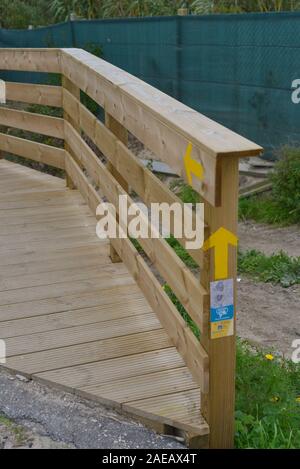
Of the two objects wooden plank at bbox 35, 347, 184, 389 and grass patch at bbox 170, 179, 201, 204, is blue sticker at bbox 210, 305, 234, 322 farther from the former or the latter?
grass patch at bbox 170, 179, 201, 204

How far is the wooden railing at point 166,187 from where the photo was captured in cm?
241

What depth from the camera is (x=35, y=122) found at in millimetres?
6531

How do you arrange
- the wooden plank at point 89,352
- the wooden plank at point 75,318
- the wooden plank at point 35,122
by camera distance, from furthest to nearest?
the wooden plank at point 35,122
the wooden plank at point 75,318
the wooden plank at point 89,352

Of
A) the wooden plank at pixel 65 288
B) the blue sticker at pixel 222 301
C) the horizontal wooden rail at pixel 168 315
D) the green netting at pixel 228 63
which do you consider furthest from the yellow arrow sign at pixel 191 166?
the green netting at pixel 228 63

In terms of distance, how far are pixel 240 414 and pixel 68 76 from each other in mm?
3411

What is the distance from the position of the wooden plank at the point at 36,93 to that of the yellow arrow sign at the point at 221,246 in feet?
12.7

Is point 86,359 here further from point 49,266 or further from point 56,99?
point 56,99

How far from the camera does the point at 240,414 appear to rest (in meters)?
3.05

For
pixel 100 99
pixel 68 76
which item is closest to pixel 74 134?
pixel 68 76

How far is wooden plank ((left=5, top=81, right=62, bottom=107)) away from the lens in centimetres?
606

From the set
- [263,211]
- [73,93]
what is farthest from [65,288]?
[263,211]

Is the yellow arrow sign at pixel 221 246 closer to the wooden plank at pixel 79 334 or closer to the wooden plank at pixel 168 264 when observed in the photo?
the wooden plank at pixel 168 264

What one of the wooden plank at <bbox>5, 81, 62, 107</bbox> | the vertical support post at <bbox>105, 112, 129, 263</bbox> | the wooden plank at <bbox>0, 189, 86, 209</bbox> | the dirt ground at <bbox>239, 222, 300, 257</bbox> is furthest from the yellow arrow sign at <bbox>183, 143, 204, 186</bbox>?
the dirt ground at <bbox>239, 222, 300, 257</bbox>

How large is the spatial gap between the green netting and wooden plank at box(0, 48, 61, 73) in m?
3.82
